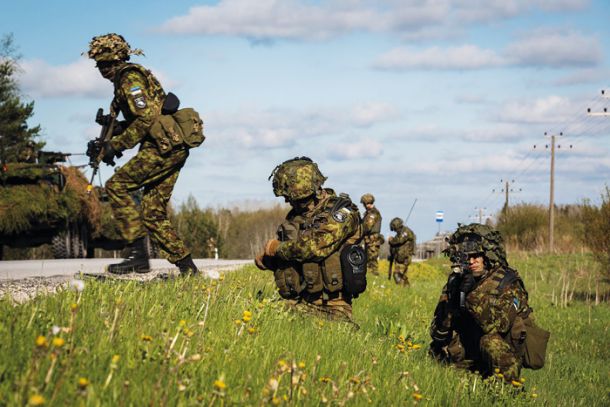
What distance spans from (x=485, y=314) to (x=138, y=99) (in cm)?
384

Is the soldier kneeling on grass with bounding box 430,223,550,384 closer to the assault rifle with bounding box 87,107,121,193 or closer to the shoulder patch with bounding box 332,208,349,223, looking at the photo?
the shoulder patch with bounding box 332,208,349,223

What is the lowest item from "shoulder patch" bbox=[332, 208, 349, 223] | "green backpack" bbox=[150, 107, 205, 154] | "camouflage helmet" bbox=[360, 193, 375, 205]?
"shoulder patch" bbox=[332, 208, 349, 223]

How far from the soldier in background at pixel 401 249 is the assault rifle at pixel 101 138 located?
989 cm

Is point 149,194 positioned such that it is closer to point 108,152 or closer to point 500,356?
point 108,152

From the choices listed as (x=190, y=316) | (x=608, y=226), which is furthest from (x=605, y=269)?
(x=190, y=316)

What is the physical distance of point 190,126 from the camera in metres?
8.10

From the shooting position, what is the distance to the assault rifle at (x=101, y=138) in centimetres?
841

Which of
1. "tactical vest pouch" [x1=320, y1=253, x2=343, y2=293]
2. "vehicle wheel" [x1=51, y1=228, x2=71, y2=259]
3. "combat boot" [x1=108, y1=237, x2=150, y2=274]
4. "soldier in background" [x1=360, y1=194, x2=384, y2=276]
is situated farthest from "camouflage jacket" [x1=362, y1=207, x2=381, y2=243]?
"tactical vest pouch" [x1=320, y1=253, x2=343, y2=293]

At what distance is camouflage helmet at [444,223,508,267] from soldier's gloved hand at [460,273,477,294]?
0.60ft

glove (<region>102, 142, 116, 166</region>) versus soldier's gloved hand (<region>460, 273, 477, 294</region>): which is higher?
glove (<region>102, 142, 116, 166</region>)

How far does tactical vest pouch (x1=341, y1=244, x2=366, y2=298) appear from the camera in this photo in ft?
20.7

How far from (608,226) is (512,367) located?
1409 cm

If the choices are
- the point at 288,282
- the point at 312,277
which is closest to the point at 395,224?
the point at 288,282

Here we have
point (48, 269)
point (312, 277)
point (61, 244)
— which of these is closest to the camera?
point (312, 277)
